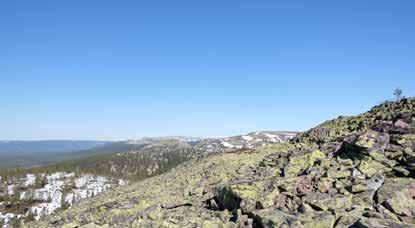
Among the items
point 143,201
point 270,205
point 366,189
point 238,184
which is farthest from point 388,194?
point 143,201

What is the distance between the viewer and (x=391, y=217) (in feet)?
80.6

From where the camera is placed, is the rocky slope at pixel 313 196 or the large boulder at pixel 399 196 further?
the rocky slope at pixel 313 196

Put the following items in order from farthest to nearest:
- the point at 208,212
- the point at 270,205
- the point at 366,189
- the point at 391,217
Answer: the point at 208,212
the point at 270,205
the point at 366,189
the point at 391,217

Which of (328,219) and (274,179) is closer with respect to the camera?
(328,219)

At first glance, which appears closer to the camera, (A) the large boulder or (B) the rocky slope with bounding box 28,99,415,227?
(A) the large boulder

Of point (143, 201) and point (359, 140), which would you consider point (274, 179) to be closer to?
point (359, 140)

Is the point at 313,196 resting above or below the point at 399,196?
below

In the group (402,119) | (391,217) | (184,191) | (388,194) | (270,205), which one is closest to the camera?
(391,217)

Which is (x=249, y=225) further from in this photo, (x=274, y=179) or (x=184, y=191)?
(x=184, y=191)

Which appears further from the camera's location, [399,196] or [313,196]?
[313,196]

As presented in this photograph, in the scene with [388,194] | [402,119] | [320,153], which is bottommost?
[388,194]

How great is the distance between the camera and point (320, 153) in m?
40.7

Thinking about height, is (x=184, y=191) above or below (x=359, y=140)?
below

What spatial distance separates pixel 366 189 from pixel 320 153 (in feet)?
38.3
